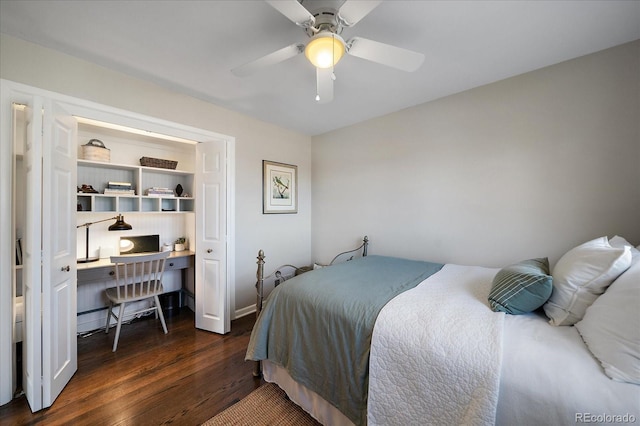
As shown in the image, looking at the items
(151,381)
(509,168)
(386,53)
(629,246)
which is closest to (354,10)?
(386,53)

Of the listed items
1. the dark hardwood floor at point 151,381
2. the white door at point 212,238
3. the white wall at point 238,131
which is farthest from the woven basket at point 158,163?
the dark hardwood floor at point 151,381

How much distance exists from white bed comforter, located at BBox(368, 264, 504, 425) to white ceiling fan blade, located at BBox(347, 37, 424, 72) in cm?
148

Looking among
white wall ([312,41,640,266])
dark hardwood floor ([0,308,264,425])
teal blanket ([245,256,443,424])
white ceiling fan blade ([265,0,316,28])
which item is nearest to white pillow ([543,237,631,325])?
teal blanket ([245,256,443,424])

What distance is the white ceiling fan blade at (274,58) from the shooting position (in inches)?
57.6

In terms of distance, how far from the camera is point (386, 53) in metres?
1.44

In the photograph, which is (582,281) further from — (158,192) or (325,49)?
(158,192)

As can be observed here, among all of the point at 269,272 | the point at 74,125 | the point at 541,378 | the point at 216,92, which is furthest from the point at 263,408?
the point at 216,92

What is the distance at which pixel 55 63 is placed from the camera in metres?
1.83

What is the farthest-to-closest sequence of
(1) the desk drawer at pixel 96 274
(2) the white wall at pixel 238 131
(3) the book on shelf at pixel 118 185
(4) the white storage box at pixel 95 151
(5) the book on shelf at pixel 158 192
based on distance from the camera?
(5) the book on shelf at pixel 158 192
(3) the book on shelf at pixel 118 185
(4) the white storage box at pixel 95 151
(1) the desk drawer at pixel 96 274
(2) the white wall at pixel 238 131

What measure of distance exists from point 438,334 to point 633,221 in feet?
6.40

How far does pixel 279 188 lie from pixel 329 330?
7.88 feet

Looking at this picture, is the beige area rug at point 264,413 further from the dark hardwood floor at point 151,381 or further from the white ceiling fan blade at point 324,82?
the white ceiling fan blade at point 324,82

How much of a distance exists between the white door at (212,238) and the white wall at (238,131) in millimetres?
299

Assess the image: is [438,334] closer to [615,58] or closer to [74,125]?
[615,58]
